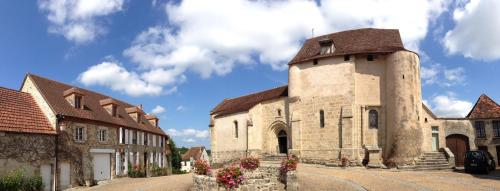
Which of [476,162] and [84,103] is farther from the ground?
[84,103]

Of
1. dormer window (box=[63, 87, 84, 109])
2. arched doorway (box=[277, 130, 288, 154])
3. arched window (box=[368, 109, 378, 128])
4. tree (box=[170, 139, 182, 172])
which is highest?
dormer window (box=[63, 87, 84, 109])

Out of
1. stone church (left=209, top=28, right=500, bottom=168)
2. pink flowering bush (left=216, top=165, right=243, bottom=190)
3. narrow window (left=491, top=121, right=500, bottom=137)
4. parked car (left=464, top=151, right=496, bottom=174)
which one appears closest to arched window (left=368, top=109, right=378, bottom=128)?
stone church (left=209, top=28, right=500, bottom=168)

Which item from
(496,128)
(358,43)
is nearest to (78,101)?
(358,43)

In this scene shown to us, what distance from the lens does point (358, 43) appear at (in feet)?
98.3

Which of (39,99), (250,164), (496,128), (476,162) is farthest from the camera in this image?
(496,128)

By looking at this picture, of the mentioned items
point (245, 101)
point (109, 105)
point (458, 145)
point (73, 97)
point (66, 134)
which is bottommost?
point (458, 145)

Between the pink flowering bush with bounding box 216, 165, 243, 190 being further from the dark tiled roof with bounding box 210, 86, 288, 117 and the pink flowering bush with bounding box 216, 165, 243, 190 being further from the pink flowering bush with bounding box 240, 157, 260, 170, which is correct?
the dark tiled roof with bounding box 210, 86, 288, 117

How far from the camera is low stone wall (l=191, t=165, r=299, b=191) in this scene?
15585mm

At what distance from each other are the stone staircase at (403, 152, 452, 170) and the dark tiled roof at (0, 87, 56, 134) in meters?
21.0

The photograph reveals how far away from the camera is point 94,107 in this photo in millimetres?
28203

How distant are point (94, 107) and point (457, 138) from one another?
25.1m

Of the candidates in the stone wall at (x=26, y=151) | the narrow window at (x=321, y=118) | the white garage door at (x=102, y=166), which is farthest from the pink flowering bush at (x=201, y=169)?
the narrow window at (x=321, y=118)

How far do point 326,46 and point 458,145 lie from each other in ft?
38.2

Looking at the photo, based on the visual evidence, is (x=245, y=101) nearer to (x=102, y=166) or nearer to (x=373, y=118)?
(x=373, y=118)
